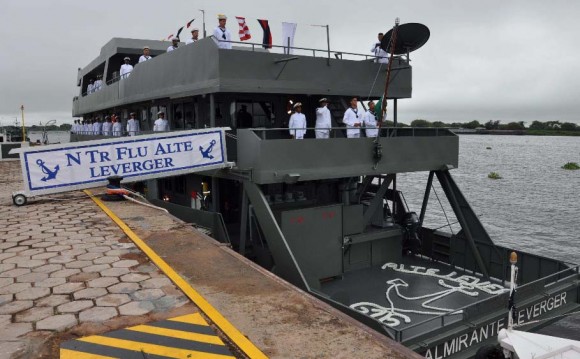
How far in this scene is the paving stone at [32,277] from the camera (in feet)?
19.0

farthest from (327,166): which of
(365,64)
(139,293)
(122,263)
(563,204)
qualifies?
(563,204)

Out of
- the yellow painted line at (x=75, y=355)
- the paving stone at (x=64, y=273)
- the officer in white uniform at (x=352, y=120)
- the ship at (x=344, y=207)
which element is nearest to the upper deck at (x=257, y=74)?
the ship at (x=344, y=207)

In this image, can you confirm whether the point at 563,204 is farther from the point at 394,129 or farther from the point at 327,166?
the point at 327,166

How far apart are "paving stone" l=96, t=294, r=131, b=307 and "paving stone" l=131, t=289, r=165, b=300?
9 cm

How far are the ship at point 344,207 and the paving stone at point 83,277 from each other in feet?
12.5

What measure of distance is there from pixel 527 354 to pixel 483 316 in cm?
208

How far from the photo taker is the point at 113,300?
5.10 meters

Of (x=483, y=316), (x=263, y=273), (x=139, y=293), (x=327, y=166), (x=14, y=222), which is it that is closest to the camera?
(x=139, y=293)

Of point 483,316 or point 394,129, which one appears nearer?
point 483,316

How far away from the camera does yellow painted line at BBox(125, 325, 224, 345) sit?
4055 millimetres

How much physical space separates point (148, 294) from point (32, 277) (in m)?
1.84

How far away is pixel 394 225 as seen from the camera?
508 inches

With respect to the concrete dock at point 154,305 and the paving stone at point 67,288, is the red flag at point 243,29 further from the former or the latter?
the paving stone at point 67,288

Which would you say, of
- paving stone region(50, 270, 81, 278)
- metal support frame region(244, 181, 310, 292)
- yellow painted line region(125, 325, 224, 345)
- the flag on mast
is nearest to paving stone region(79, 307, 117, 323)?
yellow painted line region(125, 325, 224, 345)
